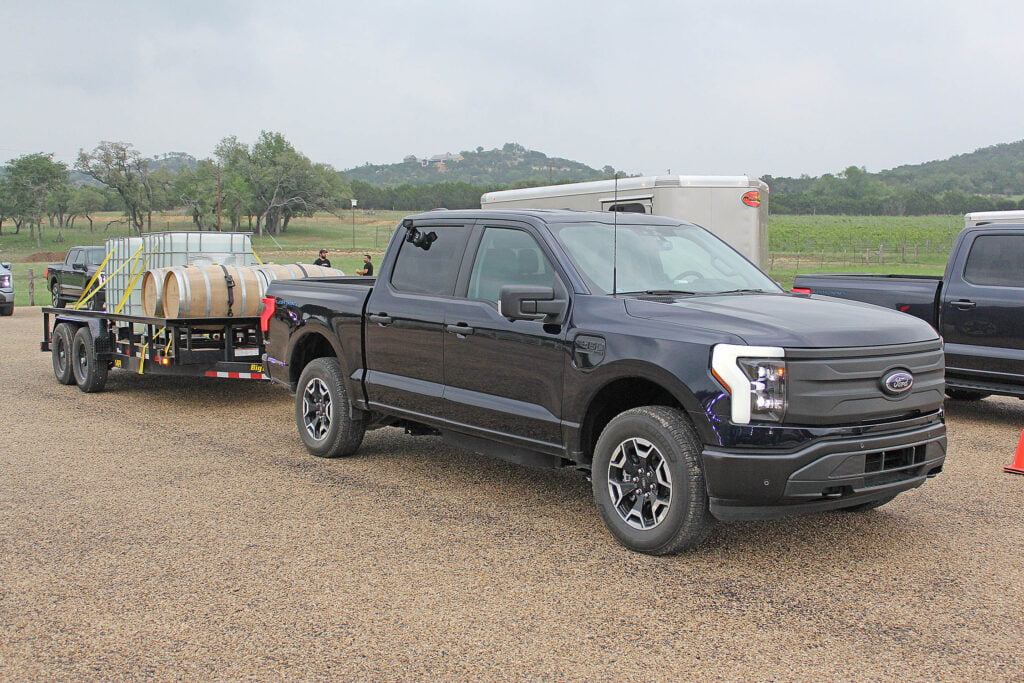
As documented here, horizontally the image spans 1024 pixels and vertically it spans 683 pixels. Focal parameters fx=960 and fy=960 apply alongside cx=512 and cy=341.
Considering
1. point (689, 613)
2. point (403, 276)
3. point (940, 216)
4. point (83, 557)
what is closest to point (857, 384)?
point (689, 613)

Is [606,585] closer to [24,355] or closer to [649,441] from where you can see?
[649,441]

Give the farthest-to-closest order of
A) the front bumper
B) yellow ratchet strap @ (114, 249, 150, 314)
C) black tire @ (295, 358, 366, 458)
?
yellow ratchet strap @ (114, 249, 150, 314) < black tire @ (295, 358, 366, 458) < the front bumper

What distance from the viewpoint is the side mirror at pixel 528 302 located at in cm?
539

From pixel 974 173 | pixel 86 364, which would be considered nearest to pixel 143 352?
pixel 86 364

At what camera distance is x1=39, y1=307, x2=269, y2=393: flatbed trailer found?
9.83 meters

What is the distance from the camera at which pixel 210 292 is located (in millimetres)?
9844

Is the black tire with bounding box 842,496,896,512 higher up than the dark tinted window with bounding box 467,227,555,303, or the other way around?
the dark tinted window with bounding box 467,227,555,303

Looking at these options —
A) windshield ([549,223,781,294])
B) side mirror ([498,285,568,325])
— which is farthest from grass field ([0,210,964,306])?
side mirror ([498,285,568,325])

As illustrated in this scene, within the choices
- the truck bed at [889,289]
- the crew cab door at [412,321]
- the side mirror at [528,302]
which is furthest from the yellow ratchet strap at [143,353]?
the truck bed at [889,289]

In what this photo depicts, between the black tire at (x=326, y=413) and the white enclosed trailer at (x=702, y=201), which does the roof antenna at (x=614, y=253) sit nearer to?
the black tire at (x=326, y=413)

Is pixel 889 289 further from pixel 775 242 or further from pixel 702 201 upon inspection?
pixel 775 242

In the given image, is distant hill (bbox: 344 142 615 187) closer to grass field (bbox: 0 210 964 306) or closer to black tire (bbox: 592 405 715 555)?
grass field (bbox: 0 210 964 306)

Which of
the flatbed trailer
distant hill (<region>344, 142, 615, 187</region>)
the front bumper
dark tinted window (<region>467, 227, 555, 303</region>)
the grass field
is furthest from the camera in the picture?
distant hill (<region>344, 142, 615, 187</region>)

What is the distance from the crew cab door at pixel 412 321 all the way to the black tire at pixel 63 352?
617 cm
